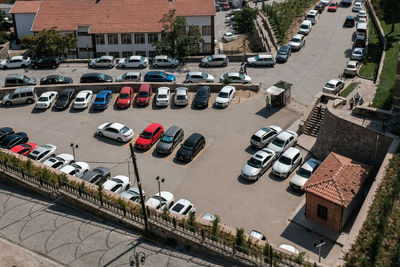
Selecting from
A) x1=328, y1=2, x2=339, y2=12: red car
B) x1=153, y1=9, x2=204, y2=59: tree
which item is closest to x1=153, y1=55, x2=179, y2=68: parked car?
x1=153, y1=9, x2=204, y2=59: tree

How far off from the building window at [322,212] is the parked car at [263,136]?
10.0 metres

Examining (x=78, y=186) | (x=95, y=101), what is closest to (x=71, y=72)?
(x=95, y=101)

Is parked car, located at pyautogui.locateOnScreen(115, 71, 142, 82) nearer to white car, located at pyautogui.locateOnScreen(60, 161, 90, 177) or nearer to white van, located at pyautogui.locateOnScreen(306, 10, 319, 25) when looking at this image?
white car, located at pyautogui.locateOnScreen(60, 161, 90, 177)

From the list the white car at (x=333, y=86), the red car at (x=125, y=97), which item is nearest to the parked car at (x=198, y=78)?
the red car at (x=125, y=97)

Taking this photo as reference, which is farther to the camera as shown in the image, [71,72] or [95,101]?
[71,72]

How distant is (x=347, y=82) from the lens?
178 feet

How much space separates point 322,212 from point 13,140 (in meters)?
25.8

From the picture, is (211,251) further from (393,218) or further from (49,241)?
(393,218)

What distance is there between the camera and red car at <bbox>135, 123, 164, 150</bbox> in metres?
43.0

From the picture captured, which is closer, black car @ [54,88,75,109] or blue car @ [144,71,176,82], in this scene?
black car @ [54,88,75,109]

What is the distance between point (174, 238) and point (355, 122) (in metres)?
19.4

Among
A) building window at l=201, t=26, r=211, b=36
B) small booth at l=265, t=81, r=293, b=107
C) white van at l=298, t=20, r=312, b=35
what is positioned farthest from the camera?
white van at l=298, t=20, r=312, b=35

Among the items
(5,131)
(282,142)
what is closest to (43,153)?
(5,131)

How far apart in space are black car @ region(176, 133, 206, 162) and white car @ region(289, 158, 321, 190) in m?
8.51
